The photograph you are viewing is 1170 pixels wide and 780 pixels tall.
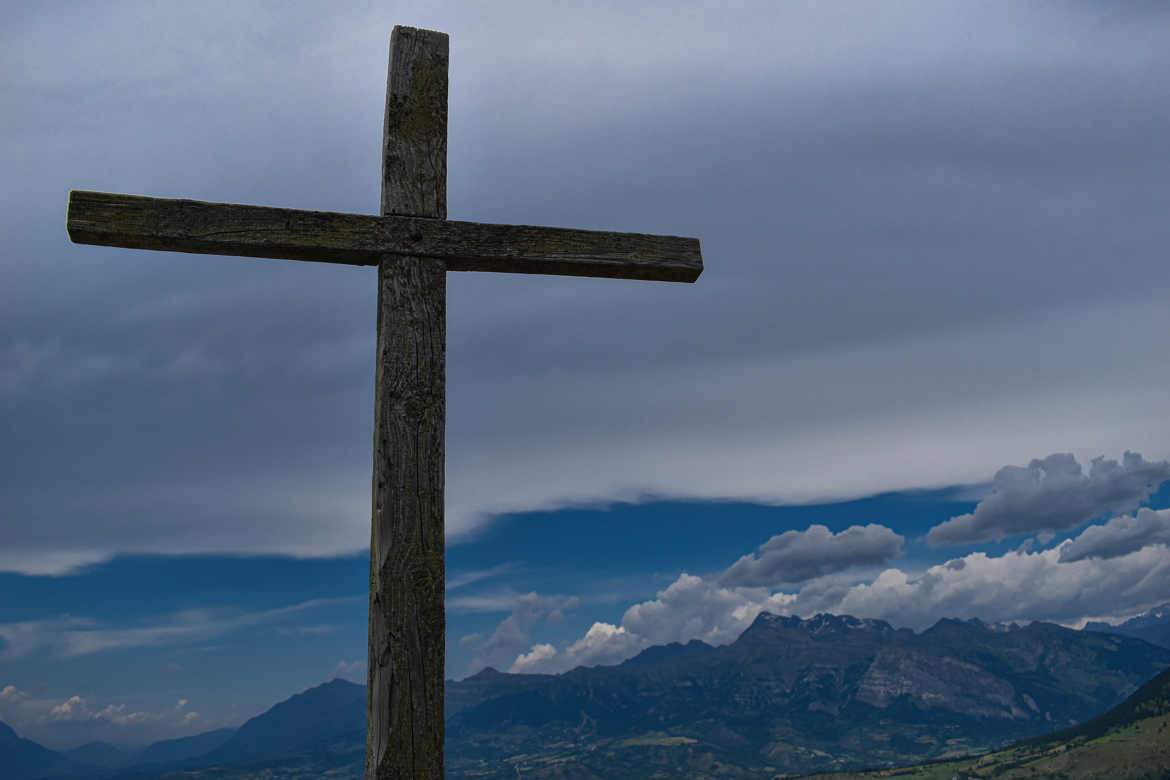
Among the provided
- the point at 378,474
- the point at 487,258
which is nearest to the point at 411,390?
the point at 378,474

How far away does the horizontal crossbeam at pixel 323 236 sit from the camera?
4.52 metres

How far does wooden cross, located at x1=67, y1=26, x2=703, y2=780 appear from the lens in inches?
167

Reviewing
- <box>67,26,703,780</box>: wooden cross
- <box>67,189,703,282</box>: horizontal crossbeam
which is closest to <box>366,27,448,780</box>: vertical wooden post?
<box>67,26,703,780</box>: wooden cross

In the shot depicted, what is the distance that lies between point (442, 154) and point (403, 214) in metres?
0.42

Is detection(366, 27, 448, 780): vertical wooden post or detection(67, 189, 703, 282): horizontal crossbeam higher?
detection(67, 189, 703, 282): horizontal crossbeam

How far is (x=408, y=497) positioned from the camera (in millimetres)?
4375

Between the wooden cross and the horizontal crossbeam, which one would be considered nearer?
the wooden cross

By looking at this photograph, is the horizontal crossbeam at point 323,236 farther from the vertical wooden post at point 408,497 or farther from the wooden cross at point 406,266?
the vertical wooden post at point 408,497

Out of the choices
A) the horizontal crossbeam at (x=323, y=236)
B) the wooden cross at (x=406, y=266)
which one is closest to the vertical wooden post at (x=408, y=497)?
the wooden cross at (x=406, y=266)

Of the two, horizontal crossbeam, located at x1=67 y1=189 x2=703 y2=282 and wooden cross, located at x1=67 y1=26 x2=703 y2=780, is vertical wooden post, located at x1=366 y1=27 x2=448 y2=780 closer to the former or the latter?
wooden cross, located at x1=67 y1=26 x2=703 y2=780

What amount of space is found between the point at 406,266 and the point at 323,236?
0.45 meters

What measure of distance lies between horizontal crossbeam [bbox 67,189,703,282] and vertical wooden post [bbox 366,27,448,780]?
118 mm

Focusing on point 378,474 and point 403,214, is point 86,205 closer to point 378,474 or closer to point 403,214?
point 403,214

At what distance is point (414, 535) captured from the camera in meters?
4.36
